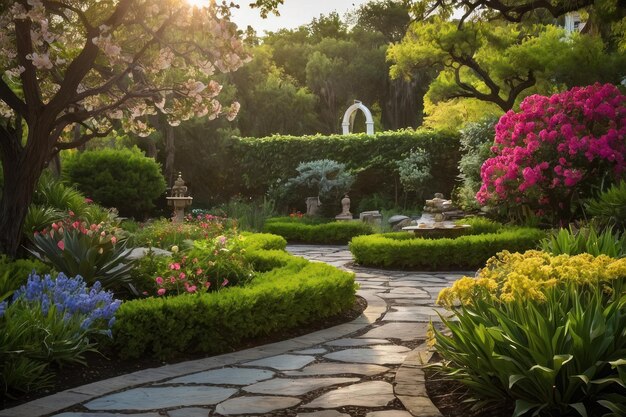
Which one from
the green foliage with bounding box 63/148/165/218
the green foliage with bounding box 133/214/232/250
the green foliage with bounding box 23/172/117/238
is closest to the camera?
the green foliage with bounding box 133/214/232/250

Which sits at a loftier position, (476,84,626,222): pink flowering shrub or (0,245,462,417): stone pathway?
(476,84,626,222): pink flowering shrub

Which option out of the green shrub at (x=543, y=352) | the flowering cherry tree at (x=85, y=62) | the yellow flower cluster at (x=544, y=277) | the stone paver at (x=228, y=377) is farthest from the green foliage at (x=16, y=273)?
the green shrub at (x=543, y=352)

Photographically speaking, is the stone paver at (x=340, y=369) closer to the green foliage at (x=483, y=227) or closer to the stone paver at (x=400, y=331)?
the stone paver at (x=400, y=331)

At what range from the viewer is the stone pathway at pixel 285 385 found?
4840mm

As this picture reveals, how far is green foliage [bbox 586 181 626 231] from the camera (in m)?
11.5

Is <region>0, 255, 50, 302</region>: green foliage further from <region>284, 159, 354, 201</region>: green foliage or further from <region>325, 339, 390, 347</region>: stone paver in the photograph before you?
<region>284, 159, 354, 201</region>: green foliage

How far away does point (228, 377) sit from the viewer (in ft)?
18.8

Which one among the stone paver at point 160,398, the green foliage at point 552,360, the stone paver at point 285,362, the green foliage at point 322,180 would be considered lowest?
the stone paver at point 285,362

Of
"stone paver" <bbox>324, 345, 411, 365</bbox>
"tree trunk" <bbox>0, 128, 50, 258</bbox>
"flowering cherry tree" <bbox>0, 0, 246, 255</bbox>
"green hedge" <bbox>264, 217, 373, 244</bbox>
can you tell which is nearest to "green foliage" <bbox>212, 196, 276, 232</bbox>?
"green hedge" <bbox>264, 217, 373, 244</bbox>

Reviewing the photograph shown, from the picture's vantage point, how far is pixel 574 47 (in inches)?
843

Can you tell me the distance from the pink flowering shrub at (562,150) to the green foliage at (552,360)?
10.6 m

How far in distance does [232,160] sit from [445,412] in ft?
75.9

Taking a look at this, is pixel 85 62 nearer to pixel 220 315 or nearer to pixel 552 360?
pixel 220 315

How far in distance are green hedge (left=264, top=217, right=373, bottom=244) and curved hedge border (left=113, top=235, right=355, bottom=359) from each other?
34.5 ft
